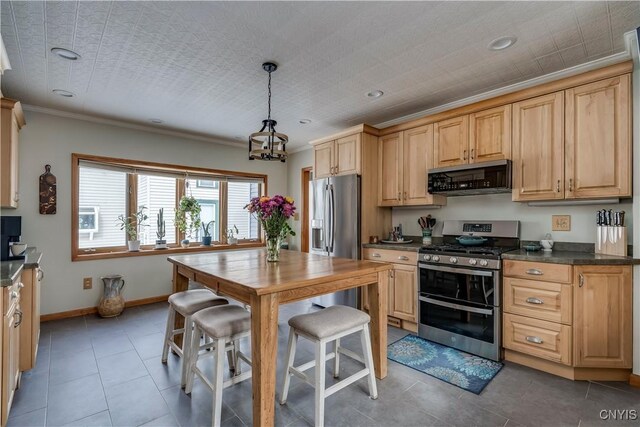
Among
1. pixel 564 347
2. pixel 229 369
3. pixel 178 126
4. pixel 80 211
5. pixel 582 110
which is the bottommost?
pixel 229 369

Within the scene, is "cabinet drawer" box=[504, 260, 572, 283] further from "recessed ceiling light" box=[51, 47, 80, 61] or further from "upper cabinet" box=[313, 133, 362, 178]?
"recessed ceiling light" box=[51, 47, 80, 61]

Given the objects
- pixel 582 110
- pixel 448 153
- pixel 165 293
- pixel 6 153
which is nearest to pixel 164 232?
pixel 165 293

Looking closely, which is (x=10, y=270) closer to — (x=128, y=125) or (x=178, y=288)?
(x=178, y=288)

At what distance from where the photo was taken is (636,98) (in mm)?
2223

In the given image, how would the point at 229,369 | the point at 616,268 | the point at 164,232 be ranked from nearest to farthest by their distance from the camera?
the point at 616,268, the point at 229,369, the point at 164,232

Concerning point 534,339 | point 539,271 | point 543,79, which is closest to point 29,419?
point 534,339

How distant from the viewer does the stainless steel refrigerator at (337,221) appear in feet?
12.2

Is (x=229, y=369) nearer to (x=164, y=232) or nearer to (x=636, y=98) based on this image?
(x=164, y=232)

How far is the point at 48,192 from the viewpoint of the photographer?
11.7 ft

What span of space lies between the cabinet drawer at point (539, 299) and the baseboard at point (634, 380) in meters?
0.52

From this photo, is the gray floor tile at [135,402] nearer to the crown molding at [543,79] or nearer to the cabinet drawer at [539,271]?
the cabinet drawer at [539,271]

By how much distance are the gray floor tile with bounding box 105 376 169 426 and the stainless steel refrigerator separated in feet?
7.31

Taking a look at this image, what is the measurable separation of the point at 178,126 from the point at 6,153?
6.50ft

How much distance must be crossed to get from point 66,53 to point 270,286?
2483mm
